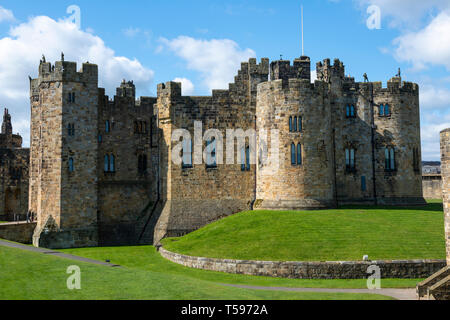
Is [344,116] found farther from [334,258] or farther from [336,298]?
[336,298]

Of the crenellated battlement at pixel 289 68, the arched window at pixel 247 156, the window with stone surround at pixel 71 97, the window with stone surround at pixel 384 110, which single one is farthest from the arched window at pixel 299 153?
the window with stone surround at pixel 71 97

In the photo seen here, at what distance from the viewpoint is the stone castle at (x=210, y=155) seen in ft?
113

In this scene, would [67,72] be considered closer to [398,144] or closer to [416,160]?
[398,144]

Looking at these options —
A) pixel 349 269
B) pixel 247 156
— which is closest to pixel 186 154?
pixel 247 156

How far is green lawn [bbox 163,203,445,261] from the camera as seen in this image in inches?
985

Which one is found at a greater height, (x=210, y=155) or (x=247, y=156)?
(x=210, y=155)

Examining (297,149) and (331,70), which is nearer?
(297,149)

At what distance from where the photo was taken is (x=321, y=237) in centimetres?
2694

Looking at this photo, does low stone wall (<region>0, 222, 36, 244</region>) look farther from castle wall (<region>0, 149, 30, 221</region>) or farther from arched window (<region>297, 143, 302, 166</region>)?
arched window (<region>297, 143, 302, 166</region>)

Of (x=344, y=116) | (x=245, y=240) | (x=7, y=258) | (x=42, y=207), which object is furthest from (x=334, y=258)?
(x=42, y=207)

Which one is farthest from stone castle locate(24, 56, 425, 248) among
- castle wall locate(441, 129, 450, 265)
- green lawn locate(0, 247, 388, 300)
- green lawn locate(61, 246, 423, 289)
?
green lawn locate(0, 247, 388, 300)

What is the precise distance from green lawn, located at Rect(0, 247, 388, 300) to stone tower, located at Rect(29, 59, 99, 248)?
13.4m

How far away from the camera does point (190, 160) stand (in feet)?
122

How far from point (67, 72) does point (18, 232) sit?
43.2 ft
